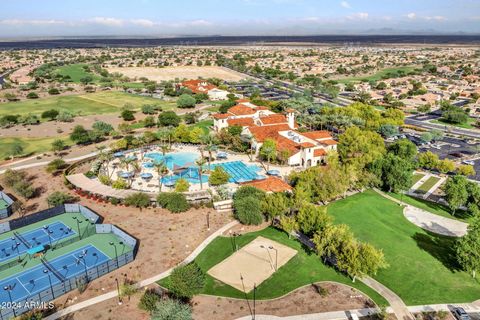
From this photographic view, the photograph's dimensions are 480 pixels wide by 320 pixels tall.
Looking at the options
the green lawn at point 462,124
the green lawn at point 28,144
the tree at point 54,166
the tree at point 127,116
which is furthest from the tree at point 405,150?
the green lawn at point 28,144

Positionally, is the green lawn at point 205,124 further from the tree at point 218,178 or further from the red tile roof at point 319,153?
the tree at point 218,178

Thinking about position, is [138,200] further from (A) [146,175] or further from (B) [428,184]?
(B) [428,184]

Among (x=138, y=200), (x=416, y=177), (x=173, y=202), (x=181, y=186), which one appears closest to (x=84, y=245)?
(x=138, y=200)

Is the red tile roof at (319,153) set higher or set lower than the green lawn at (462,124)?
higher

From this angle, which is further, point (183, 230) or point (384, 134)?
point (384, 134)

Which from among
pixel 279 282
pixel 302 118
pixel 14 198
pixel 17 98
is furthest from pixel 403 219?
pixel 17 98

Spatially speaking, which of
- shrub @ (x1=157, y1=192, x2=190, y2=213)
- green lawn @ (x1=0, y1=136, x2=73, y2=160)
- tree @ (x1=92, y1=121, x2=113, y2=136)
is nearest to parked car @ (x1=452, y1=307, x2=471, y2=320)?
shrub @ (x1=157, y1=192, x2=190, y2=213)

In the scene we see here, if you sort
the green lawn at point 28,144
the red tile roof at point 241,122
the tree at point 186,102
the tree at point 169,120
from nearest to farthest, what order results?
the green lawn at point 28,144 → the red tile roof at point 241,122 → the tree at point 169,120 → the tree at point 186,102

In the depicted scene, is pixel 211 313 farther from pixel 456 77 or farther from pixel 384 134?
pixel 456 77
